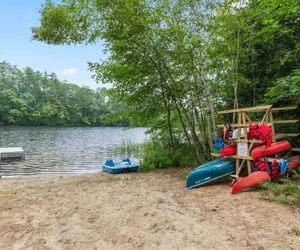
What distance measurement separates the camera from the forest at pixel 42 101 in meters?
45.3

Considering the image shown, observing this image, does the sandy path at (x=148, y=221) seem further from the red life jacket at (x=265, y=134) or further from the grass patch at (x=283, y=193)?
the red life jacket at (x=265, y=134)

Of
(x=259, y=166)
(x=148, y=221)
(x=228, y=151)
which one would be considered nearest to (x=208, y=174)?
(x=228, y=151)

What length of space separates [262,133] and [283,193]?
1.17 m

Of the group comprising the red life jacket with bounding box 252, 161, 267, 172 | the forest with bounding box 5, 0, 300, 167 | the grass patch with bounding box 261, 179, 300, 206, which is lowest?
the grass patch with bounding box 261, 179, 300, 206

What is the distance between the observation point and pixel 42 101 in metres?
52.6

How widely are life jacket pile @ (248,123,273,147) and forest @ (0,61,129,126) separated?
39666 millimetres

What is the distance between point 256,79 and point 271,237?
533 cm

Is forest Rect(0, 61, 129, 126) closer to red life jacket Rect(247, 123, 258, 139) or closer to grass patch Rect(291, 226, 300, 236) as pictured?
red life jacket Rect(247, 123, 258, 139)

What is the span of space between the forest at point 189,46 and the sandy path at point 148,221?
9.32ft

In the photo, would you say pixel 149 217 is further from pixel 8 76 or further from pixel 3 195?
pixel 8 76

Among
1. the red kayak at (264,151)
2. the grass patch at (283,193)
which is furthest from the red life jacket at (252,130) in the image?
the grass patch at (283,193)

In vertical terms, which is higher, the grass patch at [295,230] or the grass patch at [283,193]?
the grass patch at [283,193]

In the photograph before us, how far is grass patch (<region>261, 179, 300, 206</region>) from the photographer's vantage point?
10.4ft

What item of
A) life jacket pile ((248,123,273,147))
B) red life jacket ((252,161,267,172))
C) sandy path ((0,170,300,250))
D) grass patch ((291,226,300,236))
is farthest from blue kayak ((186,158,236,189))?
grass patch ((291,226,300,236))
